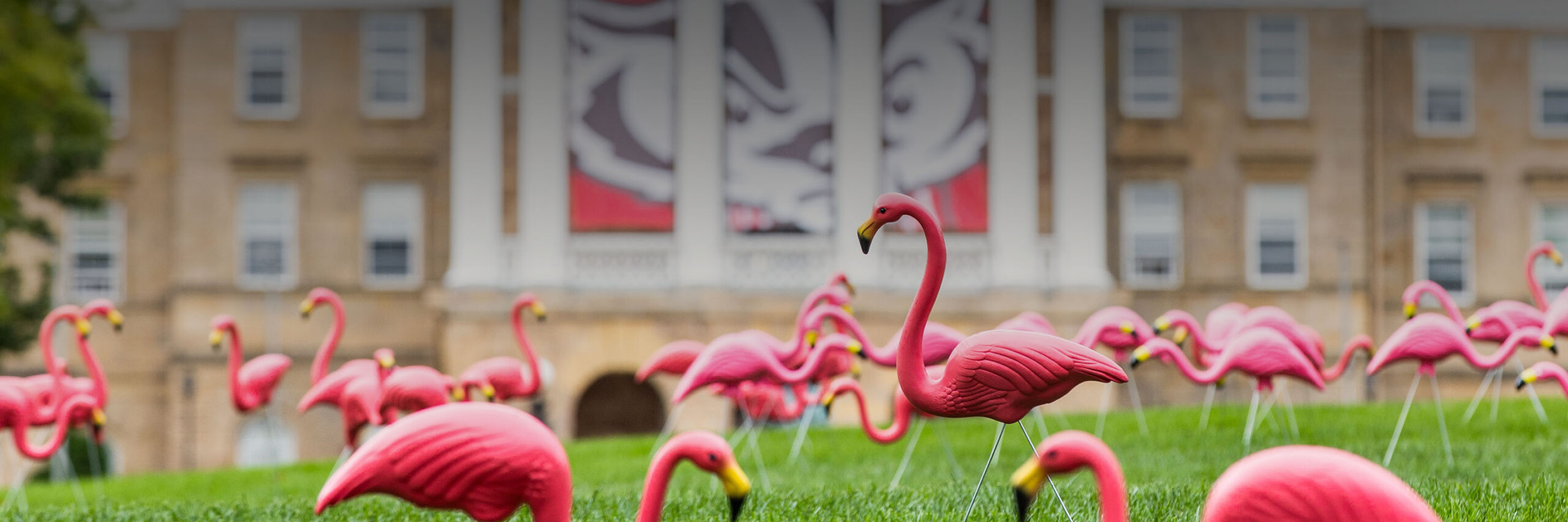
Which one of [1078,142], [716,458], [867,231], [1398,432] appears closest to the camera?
[716,458]

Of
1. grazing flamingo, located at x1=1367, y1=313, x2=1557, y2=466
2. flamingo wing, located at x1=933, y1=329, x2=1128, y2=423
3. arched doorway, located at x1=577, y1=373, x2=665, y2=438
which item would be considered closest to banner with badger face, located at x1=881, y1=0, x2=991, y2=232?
arched doorway, located at x1=577, y1=373, x2=665, y2=438

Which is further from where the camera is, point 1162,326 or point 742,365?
point 1162,326

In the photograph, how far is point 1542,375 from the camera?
7.64m

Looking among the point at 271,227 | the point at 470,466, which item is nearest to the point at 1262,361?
the point at 470,466

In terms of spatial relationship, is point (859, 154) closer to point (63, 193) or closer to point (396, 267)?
point (396, 267)

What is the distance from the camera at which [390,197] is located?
25.7 metres

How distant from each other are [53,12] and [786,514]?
21773 millimetres

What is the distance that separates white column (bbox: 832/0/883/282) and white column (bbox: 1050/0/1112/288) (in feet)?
10.2

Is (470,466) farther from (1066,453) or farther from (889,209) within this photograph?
(889,209)

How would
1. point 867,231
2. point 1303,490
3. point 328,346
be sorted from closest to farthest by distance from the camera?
point 1303,490
point 867,231
point 328,346

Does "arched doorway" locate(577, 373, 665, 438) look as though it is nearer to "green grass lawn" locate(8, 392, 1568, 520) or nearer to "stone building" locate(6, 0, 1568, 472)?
"stone building" locate(6, 0, 1568, 472)

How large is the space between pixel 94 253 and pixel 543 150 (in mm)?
10384

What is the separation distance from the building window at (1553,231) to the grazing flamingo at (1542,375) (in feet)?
66.1

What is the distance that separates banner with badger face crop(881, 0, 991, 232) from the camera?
22.5 m
